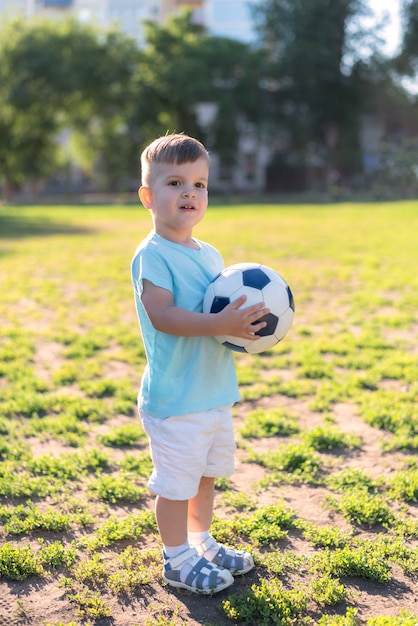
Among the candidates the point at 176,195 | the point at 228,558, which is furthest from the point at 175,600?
the point at 176,195

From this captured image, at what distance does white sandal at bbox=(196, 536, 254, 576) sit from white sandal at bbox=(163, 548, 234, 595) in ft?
0.20

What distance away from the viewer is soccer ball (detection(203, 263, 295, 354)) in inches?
108

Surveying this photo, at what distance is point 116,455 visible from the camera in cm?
423

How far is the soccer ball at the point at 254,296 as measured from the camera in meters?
2.75

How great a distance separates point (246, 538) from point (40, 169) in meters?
40.7

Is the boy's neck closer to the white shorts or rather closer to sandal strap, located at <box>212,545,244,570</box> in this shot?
the white shorts

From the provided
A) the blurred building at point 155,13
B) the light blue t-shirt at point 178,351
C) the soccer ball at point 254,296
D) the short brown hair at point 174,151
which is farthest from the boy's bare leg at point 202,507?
the blurred building at point 155,13

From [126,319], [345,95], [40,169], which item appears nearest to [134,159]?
[40,169]

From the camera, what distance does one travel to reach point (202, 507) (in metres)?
3.03

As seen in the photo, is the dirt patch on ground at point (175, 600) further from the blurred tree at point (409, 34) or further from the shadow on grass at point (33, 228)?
the blurred tree at point (409, 34)

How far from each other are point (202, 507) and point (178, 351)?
2.39 feet

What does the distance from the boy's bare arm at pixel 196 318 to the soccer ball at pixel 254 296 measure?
3.0 inches

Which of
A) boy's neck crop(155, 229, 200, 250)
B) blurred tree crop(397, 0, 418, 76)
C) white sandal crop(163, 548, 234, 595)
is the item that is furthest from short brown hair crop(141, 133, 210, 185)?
blurred tree crop(397, 0, 418, 76)

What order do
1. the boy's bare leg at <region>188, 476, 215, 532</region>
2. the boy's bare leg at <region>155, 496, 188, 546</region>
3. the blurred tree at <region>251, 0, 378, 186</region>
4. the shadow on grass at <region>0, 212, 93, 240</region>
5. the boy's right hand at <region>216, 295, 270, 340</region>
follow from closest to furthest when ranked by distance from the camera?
the boy's right hand at <region>216, 295, 270, 340</region>, the boy's bare leg at <region>155, 496, 188, 546</region>, the boy's bare leg at <region>188, 476, 215, 532</region>, the shadow on grass at <region>0, 212, 93, 240</region>, the blurred tree at <region>251, 0, 378, 186</region>
